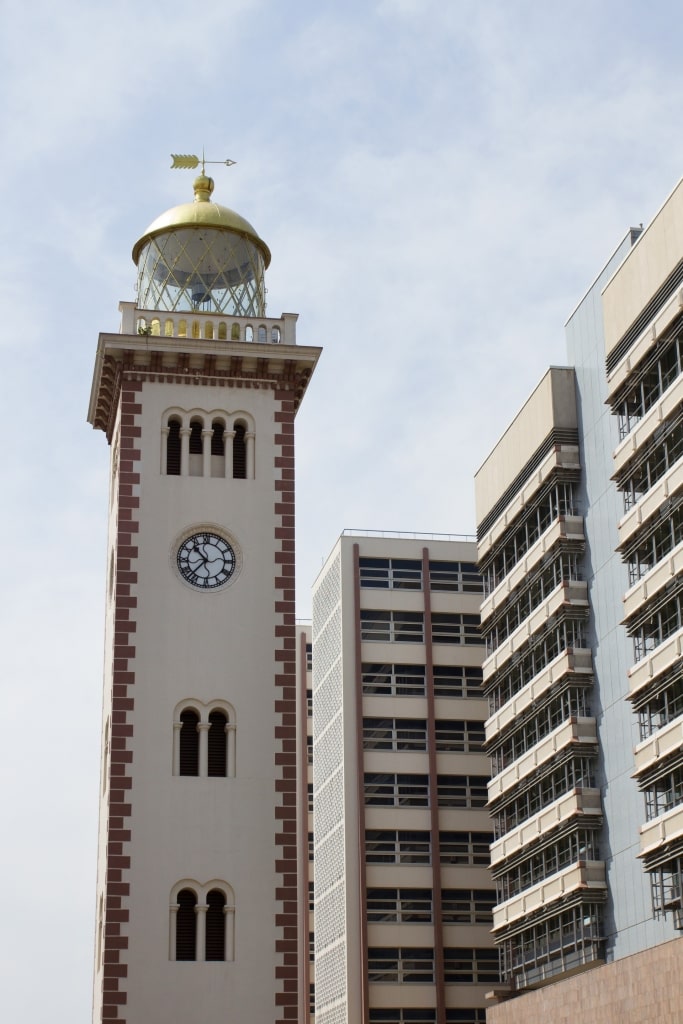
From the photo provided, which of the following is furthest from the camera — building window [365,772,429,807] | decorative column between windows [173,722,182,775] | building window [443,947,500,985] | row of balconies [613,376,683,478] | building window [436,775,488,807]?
building window [365,772,429,807]

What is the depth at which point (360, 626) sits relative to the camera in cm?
9256

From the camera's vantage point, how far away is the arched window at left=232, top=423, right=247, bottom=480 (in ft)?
183

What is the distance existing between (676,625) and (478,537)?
2346cm

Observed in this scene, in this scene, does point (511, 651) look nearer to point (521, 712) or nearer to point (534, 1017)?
point (521, 712)

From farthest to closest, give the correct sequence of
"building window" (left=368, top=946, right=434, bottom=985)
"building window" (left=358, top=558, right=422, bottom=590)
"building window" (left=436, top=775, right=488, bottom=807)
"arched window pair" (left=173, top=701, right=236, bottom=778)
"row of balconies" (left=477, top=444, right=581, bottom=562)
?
"building window" (left=358, top=558, right=422, bottom=590) → "building window" (left=436, top=775, right=488, bottom=807) → "building window" (left=368, top=946, right=434, bottom=985) → "row of balconies" (left=477, top=444, right=581, bottom=562) → "arched window pair" (left=173, top=701, right=236, bottom=778)

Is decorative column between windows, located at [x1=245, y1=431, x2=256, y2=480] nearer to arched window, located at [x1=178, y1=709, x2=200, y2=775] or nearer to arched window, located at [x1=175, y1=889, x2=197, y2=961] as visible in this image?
arched window, located at [x1=178, y1=709, x2=200, y2=775]

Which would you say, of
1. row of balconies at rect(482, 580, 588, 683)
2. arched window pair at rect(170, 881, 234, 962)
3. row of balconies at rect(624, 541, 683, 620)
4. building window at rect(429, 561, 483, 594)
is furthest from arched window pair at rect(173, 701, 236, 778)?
building window at rect(429, 561, 483, 594)

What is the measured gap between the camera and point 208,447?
5578 centimetres

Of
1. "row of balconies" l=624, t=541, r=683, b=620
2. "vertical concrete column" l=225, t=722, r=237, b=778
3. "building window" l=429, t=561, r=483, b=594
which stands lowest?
"vertical concrete column" l=225, t=722, r=237, b=778

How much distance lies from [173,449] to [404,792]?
38.6 m

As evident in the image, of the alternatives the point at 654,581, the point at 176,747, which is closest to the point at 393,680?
the point at 654,581

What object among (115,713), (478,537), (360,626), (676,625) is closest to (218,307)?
(115,713)

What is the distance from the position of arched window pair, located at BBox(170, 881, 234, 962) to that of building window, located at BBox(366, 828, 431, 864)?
39252 millimetres

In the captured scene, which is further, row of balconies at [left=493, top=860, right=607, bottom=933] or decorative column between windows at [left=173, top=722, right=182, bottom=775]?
row of balconies at [left=493, top=860, right=607, bottom=933]
